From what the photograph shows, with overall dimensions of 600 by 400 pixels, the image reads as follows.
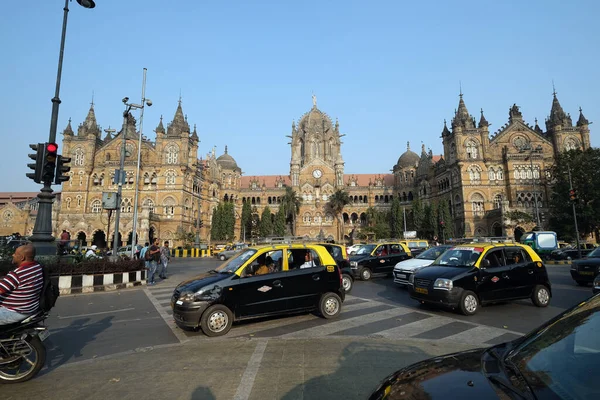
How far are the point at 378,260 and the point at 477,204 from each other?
38.1m

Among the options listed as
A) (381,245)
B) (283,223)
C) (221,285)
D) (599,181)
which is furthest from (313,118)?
(221,285)

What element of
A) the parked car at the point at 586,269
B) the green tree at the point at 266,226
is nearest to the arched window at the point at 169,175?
the green tree at the point at 266,226

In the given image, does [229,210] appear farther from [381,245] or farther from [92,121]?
[381,245]

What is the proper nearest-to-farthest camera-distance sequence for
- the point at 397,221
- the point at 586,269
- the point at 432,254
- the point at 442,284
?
the point at 442,284 → the point at 586,269 → the point at 432,254 → the point at 397,221

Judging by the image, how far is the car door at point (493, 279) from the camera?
8.65 m

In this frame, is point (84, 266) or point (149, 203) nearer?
point (84, 266)

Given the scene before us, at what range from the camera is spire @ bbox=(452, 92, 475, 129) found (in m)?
49.5

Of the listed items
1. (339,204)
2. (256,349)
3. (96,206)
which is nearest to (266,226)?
(339,204)

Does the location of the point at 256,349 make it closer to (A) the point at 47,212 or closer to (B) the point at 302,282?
(B) the point at 302,282

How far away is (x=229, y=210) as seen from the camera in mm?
52000

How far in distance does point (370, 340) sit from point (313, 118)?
6759 cm

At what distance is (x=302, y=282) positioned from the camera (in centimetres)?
773

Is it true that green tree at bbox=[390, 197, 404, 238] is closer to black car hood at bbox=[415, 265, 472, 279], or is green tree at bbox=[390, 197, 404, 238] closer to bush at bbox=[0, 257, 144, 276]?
bush at bbox=[0, 257, 144, 276]

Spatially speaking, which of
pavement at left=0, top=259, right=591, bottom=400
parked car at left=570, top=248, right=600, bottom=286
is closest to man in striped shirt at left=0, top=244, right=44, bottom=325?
pavement at left=0, top=259, right=591, bottom=400
